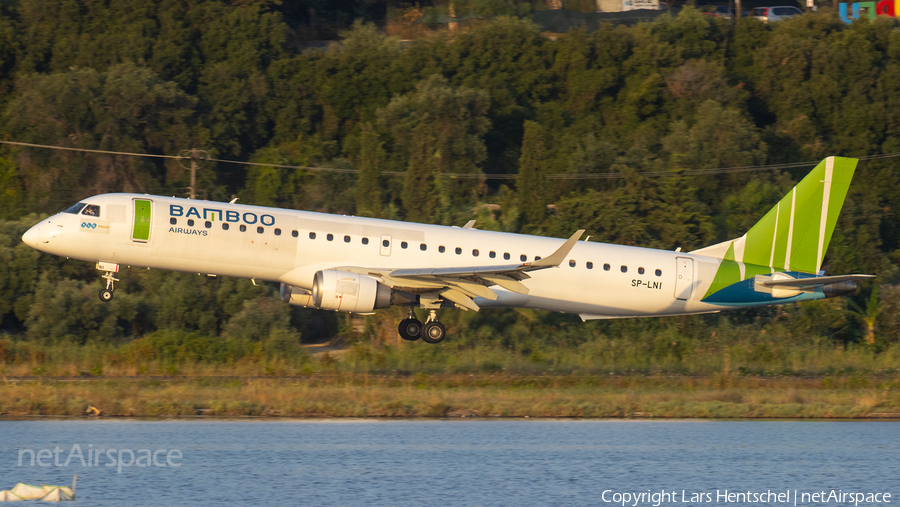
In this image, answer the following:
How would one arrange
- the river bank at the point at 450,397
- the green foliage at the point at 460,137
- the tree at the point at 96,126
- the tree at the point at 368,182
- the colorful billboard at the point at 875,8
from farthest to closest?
the colorful billboard at the point at 875,8, the tree at the point at 96,126, the tree at the point at 368,182, the green foliage at the point at 460,137, the river bank at the point at 450,397

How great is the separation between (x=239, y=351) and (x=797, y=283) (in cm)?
1580

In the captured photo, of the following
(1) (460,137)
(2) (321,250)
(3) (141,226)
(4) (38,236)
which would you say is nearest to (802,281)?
(2) (321,250)

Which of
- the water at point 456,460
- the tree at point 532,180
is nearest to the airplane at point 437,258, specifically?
the water at point 456,460

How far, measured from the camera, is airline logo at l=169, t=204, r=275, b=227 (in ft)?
83.4

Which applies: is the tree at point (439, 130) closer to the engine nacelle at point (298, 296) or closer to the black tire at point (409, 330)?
the black tire at point (409, 330)

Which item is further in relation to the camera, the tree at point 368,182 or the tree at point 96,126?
the tree at point 96,126

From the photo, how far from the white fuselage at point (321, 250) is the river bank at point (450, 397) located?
2.29 metres

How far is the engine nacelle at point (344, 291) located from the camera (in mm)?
25125

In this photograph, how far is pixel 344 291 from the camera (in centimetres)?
2516

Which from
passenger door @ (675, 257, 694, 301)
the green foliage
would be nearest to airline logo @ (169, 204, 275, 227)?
the green foliage

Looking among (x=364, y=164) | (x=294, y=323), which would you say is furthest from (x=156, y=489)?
(x=364, y=164)

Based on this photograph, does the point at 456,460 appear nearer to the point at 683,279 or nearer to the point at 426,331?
the point at 426,331

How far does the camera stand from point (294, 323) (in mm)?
39312

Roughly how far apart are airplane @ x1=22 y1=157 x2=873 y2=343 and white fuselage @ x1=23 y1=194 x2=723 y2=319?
1.1 inches
